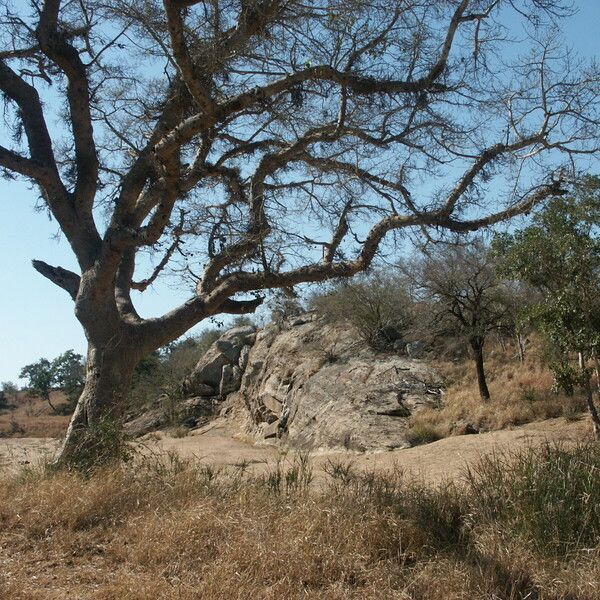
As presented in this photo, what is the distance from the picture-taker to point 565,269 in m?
14.0

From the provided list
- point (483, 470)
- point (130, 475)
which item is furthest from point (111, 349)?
point (483, 470)

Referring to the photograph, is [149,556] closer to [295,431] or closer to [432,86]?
[432,86]

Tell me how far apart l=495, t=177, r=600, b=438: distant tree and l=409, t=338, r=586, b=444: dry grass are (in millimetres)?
4319

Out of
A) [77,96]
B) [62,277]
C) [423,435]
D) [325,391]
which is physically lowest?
[423,435]

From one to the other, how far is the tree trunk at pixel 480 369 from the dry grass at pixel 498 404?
19cm

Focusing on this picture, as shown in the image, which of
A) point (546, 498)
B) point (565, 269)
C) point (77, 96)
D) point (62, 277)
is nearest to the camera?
point (546, 498)

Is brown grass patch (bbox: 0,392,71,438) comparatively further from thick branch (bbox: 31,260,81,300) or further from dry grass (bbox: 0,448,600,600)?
dry grass (bbox: 0,448,600,600)

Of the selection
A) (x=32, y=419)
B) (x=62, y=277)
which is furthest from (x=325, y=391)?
(x=32, y=419)

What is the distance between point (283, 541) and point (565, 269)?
10.4m

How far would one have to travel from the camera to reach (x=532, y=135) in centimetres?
949

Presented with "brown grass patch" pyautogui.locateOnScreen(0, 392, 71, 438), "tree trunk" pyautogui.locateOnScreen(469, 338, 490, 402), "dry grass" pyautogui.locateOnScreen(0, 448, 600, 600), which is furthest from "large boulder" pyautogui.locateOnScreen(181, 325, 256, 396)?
"dry grass" pyautogui.locateOnScreen(0, 448, 600, 600)

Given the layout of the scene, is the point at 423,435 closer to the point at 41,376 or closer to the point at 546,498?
the point at 546,498

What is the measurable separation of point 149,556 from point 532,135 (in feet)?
23.6

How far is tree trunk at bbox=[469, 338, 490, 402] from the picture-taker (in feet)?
68.5
